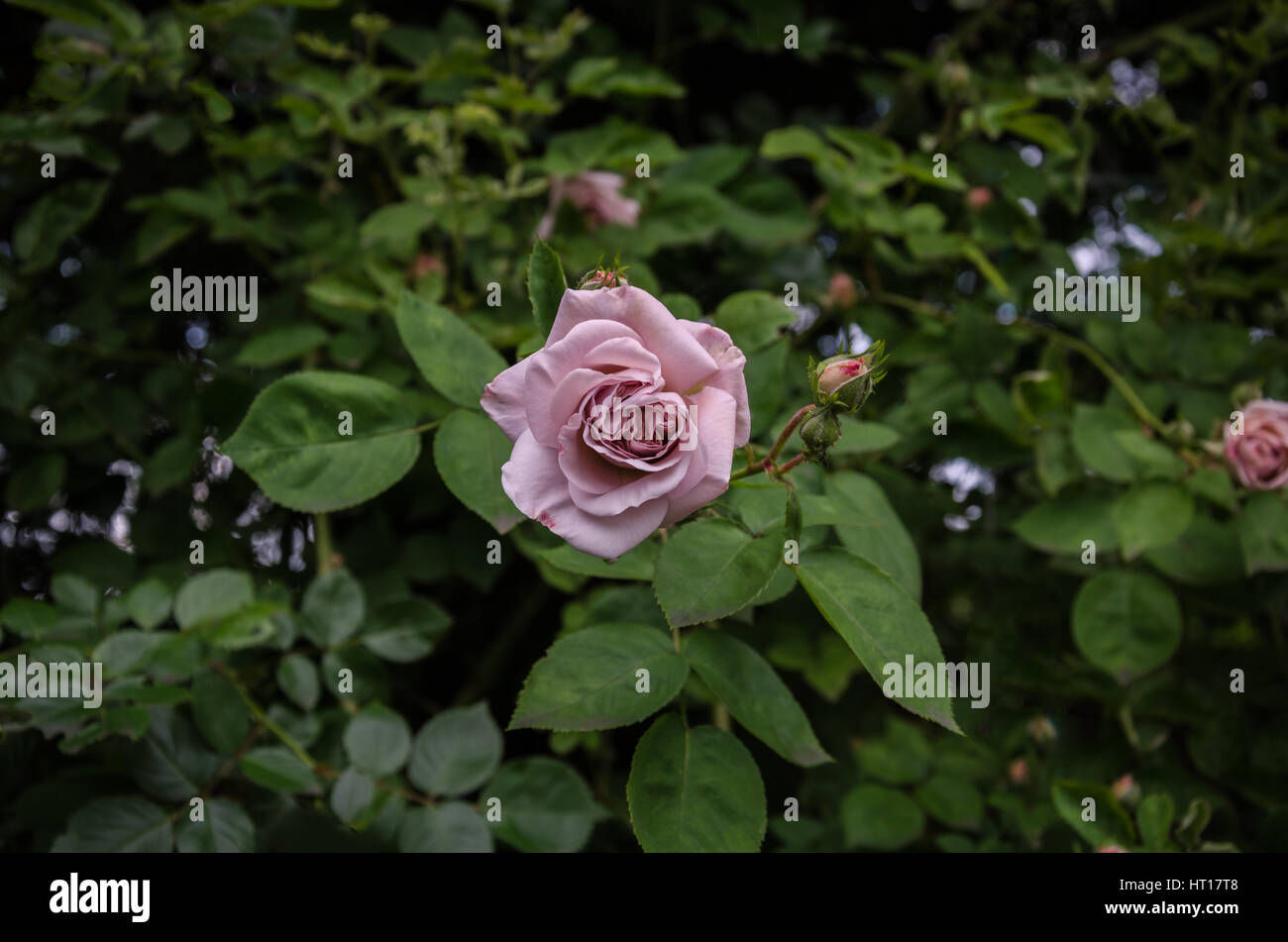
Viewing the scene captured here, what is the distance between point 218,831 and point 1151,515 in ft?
3.99

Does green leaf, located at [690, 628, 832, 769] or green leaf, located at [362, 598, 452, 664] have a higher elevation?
green leaf, located at [362, 598, 452, 664]

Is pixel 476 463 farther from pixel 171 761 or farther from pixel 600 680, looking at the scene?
pixel 171 761

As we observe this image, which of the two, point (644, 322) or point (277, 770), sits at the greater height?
point (644, 322)

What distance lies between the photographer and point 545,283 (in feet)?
2.21

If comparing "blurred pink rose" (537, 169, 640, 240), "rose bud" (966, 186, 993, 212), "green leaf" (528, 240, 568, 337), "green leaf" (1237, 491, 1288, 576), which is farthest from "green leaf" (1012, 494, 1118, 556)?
"green leaf" (528, 240, 568, 337)

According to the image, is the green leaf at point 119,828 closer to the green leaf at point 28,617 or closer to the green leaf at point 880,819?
the green leaf at point 28,617

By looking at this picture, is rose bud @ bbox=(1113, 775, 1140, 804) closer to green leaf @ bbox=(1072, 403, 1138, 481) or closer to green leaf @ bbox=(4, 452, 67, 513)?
green leaf @ bbox=(1072, 403, 1138, 481)

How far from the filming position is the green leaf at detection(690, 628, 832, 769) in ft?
2.39

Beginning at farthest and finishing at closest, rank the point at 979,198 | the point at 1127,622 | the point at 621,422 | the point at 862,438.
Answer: the point at 979,198, the point at 1127,622, the point at 862,438, the point at 621,422

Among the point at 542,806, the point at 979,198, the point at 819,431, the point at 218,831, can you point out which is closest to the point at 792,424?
the point at 819,431

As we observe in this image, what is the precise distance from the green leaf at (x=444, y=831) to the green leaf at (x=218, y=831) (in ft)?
0.56

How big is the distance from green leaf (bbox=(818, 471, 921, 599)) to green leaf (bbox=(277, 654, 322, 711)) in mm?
747

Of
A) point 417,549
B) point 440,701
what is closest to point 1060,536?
point 417,549

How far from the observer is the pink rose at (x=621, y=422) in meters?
0.59
